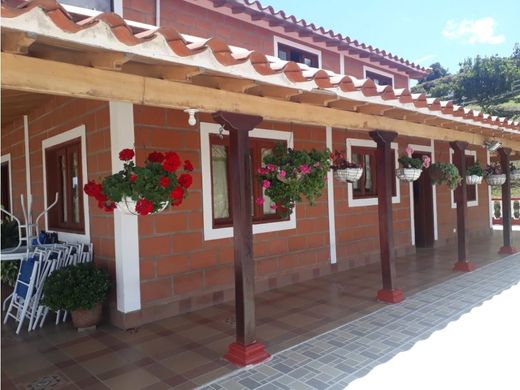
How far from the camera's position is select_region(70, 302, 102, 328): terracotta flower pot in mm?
4414

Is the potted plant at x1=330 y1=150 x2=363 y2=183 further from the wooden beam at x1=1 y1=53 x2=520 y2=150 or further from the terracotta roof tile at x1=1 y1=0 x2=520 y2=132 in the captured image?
the terracotta roof tile at x1=1 y1=0 x2=520 y2=132

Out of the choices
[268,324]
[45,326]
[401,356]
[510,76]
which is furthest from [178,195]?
[510,76]

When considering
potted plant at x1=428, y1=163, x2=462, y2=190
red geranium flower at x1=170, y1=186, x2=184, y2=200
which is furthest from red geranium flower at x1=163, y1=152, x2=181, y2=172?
potted plant at x1=428, y1=163, x2=462, y2=190

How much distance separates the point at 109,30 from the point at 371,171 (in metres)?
6.50

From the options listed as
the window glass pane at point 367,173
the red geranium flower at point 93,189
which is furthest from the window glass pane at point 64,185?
the window glass pane at point 367,173

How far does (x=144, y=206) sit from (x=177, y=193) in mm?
284

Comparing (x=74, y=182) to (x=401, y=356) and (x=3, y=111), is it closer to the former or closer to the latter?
(x=3, y=111)

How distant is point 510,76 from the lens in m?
35.3

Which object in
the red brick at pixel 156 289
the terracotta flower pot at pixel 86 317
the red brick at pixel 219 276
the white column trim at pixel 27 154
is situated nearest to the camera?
the terracotta flower pot at pixel 86 317

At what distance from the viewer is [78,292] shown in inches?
167

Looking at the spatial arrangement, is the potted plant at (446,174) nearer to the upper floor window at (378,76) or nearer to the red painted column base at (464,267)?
the red painted column base at (464,267)

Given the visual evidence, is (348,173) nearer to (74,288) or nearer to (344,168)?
(344,168)

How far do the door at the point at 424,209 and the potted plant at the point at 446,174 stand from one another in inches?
117

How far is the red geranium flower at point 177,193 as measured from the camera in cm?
331
